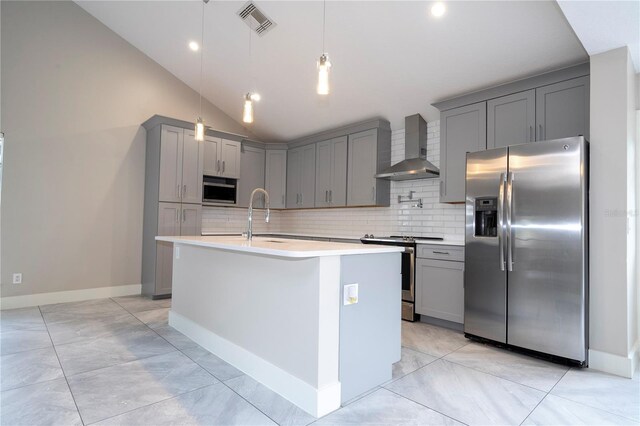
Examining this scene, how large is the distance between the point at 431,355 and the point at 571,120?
247 centimetres

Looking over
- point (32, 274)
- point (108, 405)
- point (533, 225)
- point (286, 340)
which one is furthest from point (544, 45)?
point (32, 274)

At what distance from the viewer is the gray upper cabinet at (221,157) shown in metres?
5.48

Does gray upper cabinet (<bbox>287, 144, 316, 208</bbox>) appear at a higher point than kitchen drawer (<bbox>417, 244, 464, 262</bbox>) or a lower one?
higher

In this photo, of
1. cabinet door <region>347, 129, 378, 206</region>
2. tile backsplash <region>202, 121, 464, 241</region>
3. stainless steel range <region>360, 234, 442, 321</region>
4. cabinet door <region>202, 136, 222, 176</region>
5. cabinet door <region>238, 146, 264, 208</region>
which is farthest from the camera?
cabinet door <region>238, 146, 264, 208</region>

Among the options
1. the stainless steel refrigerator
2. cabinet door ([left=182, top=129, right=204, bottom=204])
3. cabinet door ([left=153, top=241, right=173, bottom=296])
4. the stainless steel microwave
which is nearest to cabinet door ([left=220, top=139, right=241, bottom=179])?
the stainless steel microwave

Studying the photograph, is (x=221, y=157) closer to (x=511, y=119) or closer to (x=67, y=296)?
(x=67, y=296)

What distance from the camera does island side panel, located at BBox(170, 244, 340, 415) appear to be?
2.03 metres

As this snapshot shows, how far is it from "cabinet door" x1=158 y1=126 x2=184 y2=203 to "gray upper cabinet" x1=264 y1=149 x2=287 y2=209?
1.67 m

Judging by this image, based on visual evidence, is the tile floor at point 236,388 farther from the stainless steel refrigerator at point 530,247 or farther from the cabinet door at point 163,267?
the cabinet door at point 163,267

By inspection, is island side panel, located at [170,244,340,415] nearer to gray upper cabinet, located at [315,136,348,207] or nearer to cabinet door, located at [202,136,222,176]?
cabinet door, located at [202,136,222,176]

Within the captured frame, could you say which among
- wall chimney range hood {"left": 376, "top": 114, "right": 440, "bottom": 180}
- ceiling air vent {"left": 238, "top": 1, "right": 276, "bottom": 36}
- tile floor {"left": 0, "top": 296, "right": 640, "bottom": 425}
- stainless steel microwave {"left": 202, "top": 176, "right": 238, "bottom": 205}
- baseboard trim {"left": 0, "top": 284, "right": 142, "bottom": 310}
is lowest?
tile floor {"left": 0, "top": 296, "right": 640, "bottom": 425}

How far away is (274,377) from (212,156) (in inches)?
159

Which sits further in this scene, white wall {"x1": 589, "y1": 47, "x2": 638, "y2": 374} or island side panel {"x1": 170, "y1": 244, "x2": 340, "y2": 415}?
white wall {"x1": 589, "y1": 47, "x2": 638, "y2": 374}

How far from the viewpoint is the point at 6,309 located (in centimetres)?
414
